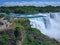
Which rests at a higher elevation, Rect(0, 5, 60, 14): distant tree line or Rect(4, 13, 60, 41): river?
Rect(0, 5, 60, 14): distant tree line

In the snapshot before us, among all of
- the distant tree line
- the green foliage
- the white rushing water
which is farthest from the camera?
the distant tree line

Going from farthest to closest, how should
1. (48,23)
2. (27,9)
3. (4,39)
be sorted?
(27,9) < (48,23) < (4,39)

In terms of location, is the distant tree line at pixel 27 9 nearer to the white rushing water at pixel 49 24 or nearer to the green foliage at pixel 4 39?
A: the white rushing water at pixel 49 24

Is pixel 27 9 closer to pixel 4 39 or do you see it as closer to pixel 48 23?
pixel 48 23

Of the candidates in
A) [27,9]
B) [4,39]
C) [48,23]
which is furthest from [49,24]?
[4,39]

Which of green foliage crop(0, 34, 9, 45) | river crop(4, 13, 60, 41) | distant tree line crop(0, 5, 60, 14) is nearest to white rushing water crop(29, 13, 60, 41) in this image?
river crop(4, 13, 60, 41)

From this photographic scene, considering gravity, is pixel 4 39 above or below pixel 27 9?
above

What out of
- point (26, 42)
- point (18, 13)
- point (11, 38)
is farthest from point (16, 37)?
point (18, 13)

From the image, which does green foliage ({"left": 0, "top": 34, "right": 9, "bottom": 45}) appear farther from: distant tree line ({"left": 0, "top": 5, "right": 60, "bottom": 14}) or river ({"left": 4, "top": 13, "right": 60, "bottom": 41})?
distant tree line ({"left": 0, "top": 5, "right": 60, "bottom": 14})

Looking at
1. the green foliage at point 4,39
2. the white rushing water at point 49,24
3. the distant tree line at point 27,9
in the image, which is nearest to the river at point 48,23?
the white rushing water at point 49,24

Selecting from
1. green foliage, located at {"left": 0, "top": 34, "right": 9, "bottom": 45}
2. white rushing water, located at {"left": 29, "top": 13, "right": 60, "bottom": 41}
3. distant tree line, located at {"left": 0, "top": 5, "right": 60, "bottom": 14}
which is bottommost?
white rushing water, located at {"left": 29, "top": 13, "right": 60, "bottom": 41}
